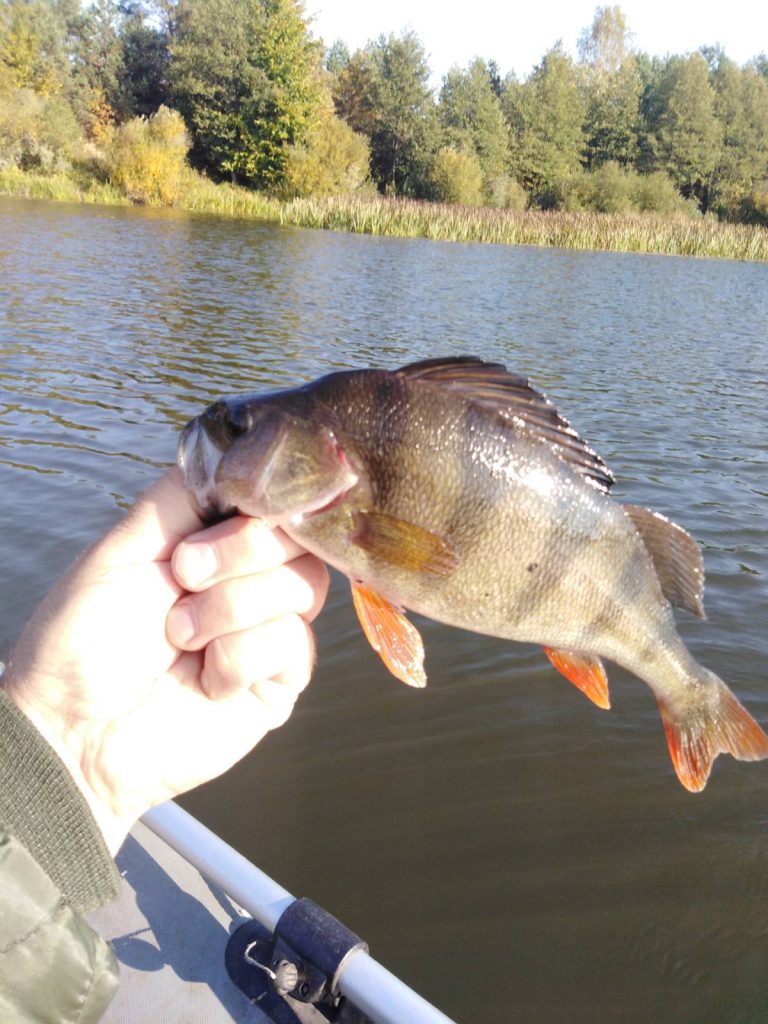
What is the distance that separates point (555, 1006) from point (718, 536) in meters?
5.37

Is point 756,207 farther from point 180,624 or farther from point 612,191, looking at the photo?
point 180,624

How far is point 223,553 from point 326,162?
5496 cm

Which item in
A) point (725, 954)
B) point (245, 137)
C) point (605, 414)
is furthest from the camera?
point (245, 137)

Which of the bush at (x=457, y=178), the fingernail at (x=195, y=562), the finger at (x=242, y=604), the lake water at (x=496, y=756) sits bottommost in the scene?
the lake water at (x=496, y=756)

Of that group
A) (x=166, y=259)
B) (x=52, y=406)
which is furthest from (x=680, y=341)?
(x=166, y=259)

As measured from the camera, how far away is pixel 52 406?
10.4 metres

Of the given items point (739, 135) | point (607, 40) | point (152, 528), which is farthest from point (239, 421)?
point (607, 40)

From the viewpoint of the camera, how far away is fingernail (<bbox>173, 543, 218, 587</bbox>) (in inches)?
76.7

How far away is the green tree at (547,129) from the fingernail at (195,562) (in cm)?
6698

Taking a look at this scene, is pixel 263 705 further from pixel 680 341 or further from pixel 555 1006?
pixel 680 341

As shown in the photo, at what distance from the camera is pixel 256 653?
2.01 meters

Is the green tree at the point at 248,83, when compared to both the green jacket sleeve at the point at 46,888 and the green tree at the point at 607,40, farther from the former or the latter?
the green jacket sleeve at the point at 46,888

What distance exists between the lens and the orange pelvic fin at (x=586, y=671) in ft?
7.78

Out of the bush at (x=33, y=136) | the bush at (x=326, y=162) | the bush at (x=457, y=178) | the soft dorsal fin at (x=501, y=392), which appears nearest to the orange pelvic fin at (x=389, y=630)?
the soft dorsal fin at (x=501, y=392)
